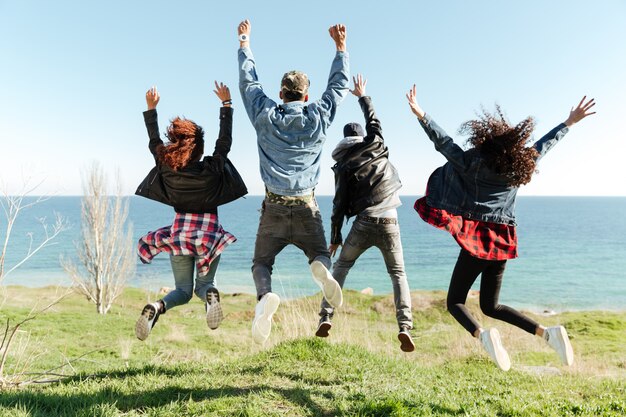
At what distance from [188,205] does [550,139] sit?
377 cm

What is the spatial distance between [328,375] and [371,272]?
161ft

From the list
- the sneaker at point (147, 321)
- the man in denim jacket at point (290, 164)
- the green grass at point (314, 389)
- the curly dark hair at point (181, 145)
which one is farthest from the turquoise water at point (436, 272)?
the man in denim jacket at point (290, 164)

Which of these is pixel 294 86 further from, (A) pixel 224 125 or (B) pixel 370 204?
(B) pixel 370 204

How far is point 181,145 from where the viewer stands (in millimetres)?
4906

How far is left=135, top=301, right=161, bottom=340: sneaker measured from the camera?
4809mm

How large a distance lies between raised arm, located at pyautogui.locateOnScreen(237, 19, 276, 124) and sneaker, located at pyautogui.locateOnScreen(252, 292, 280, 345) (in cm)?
174

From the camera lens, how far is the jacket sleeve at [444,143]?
15.7ft

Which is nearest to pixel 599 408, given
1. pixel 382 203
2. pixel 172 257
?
pixel 382 203

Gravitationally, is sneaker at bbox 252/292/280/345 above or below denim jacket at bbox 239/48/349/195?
below

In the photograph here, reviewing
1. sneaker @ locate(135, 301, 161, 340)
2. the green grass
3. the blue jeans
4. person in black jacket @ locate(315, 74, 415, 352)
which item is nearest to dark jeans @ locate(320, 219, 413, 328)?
person in black jacket @ locate(315, 74, 415, 352)

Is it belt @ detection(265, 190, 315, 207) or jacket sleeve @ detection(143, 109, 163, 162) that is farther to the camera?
jacket sleeve @ detection(143, 109, 163, 162)

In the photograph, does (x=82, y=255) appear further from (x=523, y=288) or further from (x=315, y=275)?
(x=523, y=288)

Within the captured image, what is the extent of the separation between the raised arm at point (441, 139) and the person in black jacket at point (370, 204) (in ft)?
1.60

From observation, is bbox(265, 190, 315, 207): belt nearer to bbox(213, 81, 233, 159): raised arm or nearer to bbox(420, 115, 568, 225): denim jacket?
bbox(213, 81, 233, 159): raised arm
